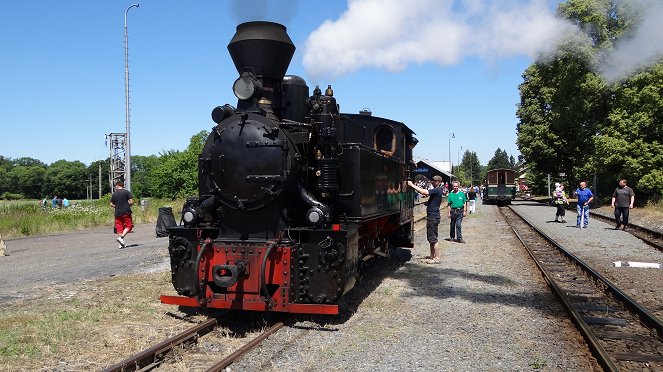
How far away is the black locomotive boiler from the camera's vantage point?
5812 millimetres

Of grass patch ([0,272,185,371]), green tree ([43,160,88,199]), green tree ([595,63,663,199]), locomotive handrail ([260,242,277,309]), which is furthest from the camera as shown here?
green tree ([43,160,88,199])

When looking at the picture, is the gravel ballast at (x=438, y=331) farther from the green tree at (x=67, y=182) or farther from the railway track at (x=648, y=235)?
the green tree at (x=67, y=182)

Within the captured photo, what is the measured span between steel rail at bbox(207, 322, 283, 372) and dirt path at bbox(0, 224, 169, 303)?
4.11 m

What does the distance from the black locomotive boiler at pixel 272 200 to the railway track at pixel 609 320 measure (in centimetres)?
264

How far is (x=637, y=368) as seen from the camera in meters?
4.62

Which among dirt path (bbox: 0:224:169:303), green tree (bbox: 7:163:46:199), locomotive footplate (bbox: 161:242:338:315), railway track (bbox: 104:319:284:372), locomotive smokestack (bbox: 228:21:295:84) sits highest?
green tree (bbox: 7:163:46:199)

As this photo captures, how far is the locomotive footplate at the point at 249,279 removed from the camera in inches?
225

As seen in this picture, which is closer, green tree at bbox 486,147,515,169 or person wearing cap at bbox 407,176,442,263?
person wearing cap at bbox 407,176,442,263

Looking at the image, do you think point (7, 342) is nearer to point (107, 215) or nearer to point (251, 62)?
point (251, 62)

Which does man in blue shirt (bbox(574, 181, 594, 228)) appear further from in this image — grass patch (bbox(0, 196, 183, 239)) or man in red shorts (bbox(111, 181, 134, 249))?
grass patch (bbox(0, 196, 183, 239))

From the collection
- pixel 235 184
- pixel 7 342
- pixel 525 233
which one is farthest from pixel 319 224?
pixel 525 233

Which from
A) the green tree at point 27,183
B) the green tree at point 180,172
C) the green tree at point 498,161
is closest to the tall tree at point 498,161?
the green tree at point 498,161

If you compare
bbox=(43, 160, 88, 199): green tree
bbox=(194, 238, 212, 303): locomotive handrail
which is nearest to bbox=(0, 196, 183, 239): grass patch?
bbox=(194, 238, 212, 303): locomotive handrail

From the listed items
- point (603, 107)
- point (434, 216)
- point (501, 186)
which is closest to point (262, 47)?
point (434, 216)
